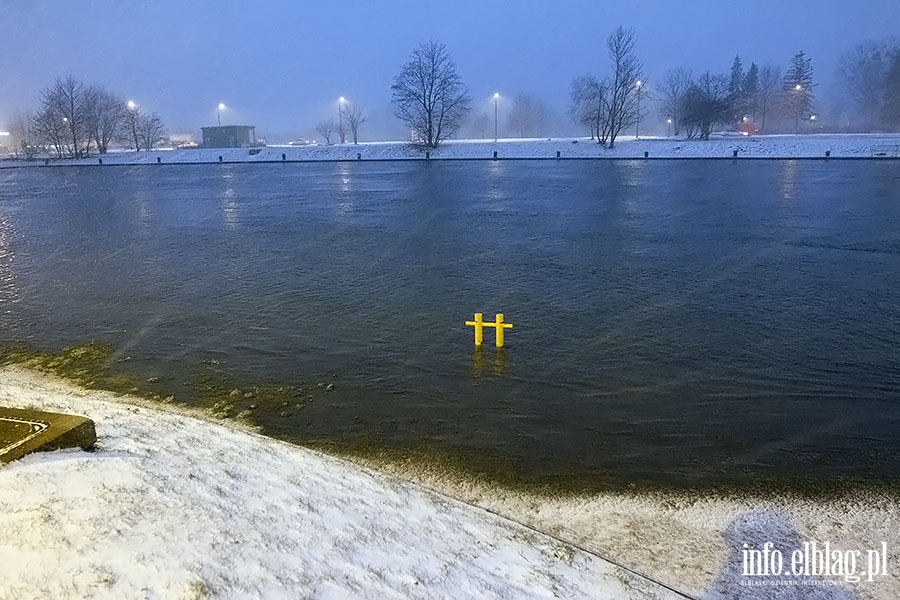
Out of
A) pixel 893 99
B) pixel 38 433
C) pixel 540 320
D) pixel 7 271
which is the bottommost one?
pixel 540 320

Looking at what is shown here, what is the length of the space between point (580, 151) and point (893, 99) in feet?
171

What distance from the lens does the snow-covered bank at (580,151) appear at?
62.1 metres

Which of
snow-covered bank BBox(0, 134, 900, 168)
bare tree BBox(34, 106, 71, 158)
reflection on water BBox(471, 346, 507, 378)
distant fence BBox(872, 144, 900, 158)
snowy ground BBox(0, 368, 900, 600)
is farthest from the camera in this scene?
bare tree BBox(34, 106, 71, 158)

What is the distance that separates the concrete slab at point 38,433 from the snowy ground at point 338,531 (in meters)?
0.14

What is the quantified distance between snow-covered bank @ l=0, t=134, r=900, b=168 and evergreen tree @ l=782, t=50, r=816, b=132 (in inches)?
1112

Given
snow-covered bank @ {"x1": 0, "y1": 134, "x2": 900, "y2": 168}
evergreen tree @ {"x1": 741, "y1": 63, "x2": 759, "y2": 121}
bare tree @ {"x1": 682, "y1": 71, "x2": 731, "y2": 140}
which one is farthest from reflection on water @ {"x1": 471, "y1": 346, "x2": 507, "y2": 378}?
evergreen tree @ {"x1": 741, "y1": 63, "x2": 759, "y2": 121}

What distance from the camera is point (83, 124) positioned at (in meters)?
100

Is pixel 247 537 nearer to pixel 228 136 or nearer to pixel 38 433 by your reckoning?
pixel 38 433

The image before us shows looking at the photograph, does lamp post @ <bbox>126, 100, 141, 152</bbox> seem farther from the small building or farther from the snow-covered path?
the snow-covered path

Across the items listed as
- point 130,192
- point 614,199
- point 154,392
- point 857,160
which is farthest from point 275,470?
point 857,160

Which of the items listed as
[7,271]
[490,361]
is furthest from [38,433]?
[7,271]

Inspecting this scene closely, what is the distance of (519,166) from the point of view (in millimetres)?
61375

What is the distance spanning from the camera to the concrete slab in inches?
231

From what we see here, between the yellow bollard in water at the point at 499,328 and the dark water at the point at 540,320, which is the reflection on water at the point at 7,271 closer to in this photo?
the dark water at the point at 540,320
